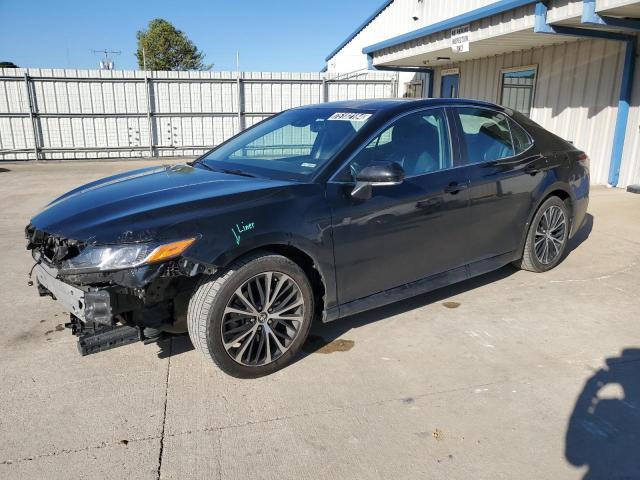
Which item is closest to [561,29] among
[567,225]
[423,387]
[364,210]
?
[567,225]

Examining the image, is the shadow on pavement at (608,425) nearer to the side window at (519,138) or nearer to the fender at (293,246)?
the fender at (293,246)

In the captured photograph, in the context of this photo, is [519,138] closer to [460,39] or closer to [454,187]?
[454,187]

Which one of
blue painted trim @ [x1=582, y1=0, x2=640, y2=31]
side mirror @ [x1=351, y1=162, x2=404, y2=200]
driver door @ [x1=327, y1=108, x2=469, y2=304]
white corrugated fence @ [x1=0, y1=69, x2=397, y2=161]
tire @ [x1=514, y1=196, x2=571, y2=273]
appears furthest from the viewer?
white corrugated fence @ [x1=0, y1=69, x2=397, y2=161]

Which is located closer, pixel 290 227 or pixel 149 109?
pixel 290 227

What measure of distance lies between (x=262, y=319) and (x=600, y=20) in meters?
7.42

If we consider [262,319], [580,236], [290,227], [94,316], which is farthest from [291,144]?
[580,236]

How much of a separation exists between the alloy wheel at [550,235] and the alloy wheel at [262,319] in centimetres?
272

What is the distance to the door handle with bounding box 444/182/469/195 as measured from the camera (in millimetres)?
3836

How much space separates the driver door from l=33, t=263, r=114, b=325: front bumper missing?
139 centimetres

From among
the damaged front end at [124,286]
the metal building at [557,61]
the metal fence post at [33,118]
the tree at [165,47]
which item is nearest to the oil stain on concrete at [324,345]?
the damaged front end at [124,286]

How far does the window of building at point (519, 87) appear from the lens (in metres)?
11.5

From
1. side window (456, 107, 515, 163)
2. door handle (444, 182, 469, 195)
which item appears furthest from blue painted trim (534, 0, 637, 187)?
door handle (444, 182, 469, 195)

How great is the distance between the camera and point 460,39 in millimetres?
10672

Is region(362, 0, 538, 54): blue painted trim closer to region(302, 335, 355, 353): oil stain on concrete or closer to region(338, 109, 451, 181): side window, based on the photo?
region(338, 109, 451, 181): side window
